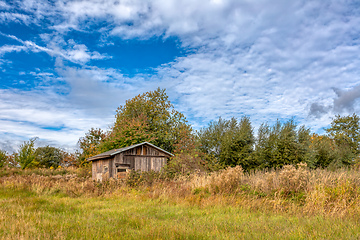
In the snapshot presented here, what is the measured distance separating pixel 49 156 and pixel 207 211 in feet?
139

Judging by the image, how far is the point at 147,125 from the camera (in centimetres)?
2925

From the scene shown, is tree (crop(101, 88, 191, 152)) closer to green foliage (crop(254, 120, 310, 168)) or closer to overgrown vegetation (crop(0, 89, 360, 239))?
overgrown vegetation (crop(0, 89, 360, 239))

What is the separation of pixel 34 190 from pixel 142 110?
19.3m

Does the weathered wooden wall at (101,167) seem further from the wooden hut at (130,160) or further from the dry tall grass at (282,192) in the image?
the dry tall grass at (282,192)

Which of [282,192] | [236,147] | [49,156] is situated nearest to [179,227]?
[282,192]

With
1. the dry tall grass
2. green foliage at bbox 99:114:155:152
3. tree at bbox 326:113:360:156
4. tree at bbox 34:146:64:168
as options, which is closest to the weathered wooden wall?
green foliage at bbox 99:114:155:152

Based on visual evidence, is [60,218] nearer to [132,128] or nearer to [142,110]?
[132,128]

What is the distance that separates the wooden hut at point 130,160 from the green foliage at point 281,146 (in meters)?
10.6

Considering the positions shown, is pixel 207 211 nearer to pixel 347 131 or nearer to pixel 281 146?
pixel 281 146

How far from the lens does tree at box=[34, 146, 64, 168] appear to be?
4241cm

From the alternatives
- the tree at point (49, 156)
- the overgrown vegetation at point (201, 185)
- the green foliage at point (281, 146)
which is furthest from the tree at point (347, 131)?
the tree at point (49, 156)

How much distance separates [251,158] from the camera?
24.5m

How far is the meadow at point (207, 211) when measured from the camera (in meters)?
5.34

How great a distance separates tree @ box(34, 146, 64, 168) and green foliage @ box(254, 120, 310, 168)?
1321 inches
